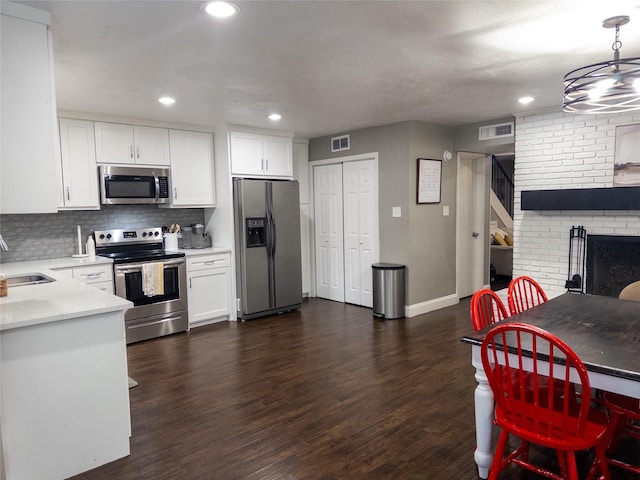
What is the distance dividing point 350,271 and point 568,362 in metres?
4.27

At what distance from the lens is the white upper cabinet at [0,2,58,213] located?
81.6 inches

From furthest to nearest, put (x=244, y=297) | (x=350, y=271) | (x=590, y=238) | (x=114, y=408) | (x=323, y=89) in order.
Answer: (x=350, y=271), (x=244, y=297), (x=590, y=238), (x=323, y=89), (x=114, y=408)

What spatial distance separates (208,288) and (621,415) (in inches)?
157

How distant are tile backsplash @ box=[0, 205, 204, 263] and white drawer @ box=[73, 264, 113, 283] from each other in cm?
65

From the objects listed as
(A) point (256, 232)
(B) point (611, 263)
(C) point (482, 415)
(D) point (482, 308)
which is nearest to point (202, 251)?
(A) point (256, 232)

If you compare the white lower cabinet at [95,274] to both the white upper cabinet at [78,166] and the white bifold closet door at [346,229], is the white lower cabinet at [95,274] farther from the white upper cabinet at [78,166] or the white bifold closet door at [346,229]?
the white bifold closet door at [346,229]

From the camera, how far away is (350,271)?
5.87 metres

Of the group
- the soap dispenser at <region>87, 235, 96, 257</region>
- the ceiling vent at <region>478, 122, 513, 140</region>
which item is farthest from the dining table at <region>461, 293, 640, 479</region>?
the soap dispenser at <region>87, 235, 96, 257</region>

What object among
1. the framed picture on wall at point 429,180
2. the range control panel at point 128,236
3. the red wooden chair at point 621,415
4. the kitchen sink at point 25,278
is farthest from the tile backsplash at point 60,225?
the red wooden chair at point 621,415

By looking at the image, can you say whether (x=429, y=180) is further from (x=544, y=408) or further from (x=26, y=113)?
(x=26, y=113)

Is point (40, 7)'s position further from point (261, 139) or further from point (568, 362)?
point (261, 139)

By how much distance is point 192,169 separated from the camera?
16.6 feet

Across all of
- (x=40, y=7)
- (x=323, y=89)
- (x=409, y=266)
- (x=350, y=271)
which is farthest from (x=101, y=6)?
(x=350, y=271)

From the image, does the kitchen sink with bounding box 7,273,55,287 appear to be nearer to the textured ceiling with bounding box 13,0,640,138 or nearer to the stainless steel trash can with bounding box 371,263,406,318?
the textured ceiling with bounding box 13,0,640,138
